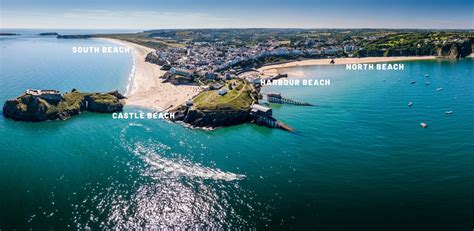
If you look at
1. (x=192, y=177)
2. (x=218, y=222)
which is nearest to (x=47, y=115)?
(x=192, y=177)

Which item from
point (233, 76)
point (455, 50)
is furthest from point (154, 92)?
point (455, 50)

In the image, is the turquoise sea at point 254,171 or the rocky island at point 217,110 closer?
the turquoise sea at point 254,171

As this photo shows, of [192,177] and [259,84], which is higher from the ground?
[259,84]

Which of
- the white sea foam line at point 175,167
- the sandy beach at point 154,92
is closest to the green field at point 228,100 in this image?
the sandy beach at point 154,92

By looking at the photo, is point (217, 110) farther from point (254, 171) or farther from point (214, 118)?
point (254, 171)

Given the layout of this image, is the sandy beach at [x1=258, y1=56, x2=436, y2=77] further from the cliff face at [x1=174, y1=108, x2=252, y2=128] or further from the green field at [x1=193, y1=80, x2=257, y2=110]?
the cliff face at [x1=174, y1=108, x2=252, y2=128]

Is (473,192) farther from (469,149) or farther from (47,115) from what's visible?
(47,115)

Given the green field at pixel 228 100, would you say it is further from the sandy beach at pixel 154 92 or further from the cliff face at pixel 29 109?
the cliff face at pixel 29 109
